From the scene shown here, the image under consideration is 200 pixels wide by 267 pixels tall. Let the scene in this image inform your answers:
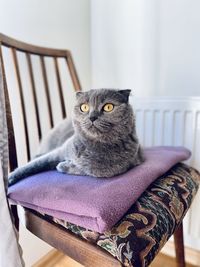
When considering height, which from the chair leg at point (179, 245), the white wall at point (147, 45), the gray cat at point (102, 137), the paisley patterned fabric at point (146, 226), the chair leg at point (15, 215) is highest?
the white wall at point (147, 45)

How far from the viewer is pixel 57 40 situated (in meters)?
0.90

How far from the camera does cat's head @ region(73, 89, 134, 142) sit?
0.47 meters

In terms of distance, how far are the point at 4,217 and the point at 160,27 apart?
792 mm

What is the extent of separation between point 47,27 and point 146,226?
0.75m

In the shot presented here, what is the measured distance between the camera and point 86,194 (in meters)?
0.43

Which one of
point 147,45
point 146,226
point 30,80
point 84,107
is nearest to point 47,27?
point 30,80

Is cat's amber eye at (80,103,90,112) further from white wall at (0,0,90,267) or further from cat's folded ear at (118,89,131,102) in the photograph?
white wall at (0,0,90,267)

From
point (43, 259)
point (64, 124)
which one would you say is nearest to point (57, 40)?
point (64, 124)

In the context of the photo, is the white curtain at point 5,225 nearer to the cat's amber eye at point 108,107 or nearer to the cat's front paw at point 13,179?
the cat's front paw at point 13,179

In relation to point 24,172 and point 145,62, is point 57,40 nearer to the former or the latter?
point 145,62

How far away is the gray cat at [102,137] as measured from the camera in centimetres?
48

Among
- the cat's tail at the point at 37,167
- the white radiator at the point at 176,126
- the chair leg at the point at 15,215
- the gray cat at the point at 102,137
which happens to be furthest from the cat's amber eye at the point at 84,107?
the white radiator at the point at 176,126

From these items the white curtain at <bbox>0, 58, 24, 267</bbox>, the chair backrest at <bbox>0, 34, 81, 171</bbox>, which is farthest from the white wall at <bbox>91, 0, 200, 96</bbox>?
the white curtain at <bbox>0, 58, 24, 267</bbox>

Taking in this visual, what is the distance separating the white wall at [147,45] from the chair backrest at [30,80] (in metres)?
0.20
